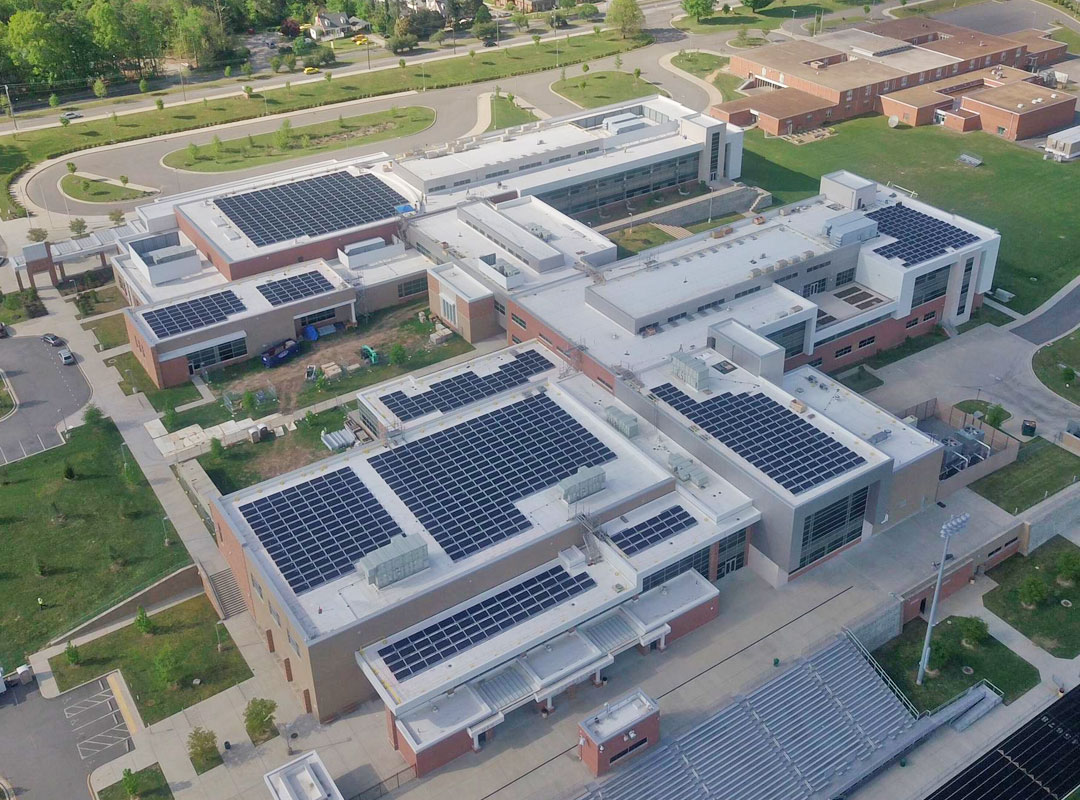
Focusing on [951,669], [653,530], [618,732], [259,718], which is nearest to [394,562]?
[259,718]

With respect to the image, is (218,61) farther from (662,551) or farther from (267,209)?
(662,551)

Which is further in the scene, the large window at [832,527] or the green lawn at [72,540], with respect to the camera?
the green lawn at [72,540]

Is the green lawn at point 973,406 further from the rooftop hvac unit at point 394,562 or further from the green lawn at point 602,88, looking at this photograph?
the green lawn at point 602,88

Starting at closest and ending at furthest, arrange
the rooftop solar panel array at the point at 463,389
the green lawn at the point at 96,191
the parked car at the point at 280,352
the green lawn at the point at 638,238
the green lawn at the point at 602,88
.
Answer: the rooftop solar panel array at the point at 463,389
the parked car at the point at 280,352
the green lawn at the point at 638,238
the green lawn at the point at 96,191
the green lawn at the point at 602,88

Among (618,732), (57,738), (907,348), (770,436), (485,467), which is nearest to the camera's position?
(618,732)

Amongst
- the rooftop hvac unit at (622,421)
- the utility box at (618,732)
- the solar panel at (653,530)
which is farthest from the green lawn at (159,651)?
the rooftop hvac unit at (622,421)

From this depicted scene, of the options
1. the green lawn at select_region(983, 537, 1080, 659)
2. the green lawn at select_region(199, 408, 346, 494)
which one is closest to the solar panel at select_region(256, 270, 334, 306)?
the green lawn at select_region(199, 408, 346, 494)

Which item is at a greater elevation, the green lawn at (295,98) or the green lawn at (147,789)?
the green lawn at (295,98)

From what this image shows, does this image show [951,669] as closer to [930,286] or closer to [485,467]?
[485,467]
